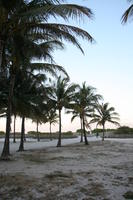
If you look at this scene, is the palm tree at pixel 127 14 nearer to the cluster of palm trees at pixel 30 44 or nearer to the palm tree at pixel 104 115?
the cluster of palm trees at pixel 30 44

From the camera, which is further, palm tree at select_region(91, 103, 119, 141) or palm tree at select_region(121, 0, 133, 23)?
palm tree at select_region(91, 103, 119, 141)

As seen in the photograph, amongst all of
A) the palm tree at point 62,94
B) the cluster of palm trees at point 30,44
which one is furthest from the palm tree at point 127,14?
the palm tree at point 62,94

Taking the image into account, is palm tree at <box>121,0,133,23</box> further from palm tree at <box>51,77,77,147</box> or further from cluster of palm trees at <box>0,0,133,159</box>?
palm tree at <box>51,77,77,147</box>

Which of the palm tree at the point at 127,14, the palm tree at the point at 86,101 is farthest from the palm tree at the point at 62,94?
the palm tree at the point at 127,14

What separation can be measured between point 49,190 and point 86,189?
0.96m

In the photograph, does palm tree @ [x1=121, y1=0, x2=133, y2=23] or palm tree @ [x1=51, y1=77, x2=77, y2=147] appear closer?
palm tree @ [x1=121, y1=0, x2=133, y2=23]

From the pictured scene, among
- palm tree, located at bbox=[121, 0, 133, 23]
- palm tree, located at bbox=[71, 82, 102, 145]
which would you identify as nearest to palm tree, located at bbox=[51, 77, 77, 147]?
palm tree, located at bbox=[71, 82, 102, 145]

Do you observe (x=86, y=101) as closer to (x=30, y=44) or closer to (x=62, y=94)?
(x=62, y=94)

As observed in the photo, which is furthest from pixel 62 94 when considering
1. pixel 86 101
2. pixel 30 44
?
pixel 30 44

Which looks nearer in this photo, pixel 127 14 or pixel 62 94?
pixel 127 14

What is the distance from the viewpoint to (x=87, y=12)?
7.57 m

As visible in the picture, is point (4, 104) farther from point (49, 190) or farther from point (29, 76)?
point (49, 190)

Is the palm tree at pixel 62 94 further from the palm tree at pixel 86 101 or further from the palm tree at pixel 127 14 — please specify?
the palm tree at pixel 127 14

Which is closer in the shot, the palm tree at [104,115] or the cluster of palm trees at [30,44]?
Answer: the cluster of palm trees at [30,44]
